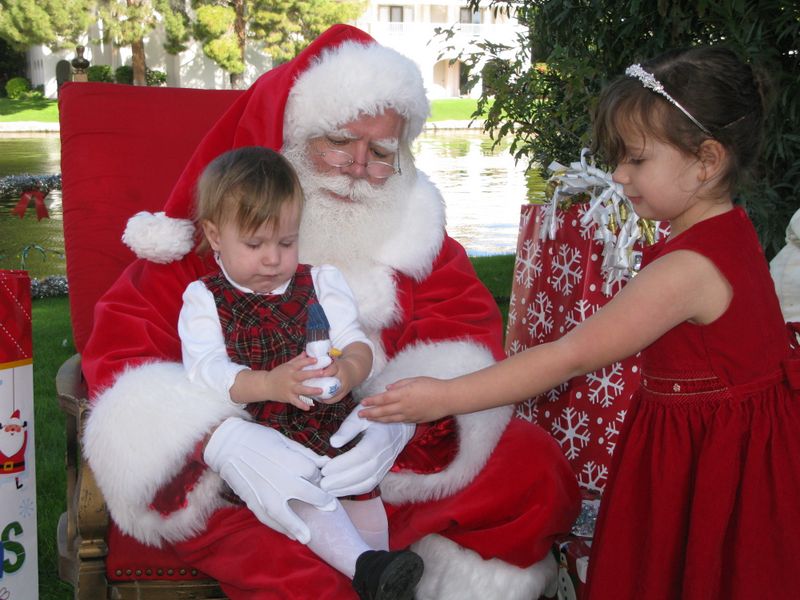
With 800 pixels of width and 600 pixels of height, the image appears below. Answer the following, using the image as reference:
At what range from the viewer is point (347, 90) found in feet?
8.13

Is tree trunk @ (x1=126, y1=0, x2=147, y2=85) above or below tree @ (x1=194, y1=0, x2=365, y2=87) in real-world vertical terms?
below

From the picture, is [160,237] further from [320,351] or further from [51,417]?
[51,417]

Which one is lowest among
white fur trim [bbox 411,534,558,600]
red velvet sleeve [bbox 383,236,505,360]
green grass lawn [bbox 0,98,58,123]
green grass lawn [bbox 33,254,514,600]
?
green grass lawn [bbox 0,98,58,123]

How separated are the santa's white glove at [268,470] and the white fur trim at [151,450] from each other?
6 cm

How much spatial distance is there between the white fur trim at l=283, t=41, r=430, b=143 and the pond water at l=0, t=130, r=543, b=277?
150 cm

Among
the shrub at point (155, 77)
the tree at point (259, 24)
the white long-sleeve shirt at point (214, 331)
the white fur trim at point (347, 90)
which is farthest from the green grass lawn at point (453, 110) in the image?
the white long-sleeve shirt at point (214, 331)

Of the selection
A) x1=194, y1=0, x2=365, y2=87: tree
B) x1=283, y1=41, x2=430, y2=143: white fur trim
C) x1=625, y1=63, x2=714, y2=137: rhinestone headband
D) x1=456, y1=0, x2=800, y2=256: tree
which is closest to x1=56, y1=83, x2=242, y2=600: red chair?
x1=283, y1=41, x2=430, y2=143: white fur trim

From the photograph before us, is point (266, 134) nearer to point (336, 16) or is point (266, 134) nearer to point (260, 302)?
point (260, 302)

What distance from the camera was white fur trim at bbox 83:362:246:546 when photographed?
199 cm

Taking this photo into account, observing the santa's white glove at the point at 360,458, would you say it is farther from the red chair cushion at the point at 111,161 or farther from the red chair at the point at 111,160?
the red chair cushion at the point at 111,161

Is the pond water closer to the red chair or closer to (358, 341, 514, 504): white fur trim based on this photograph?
the red chair

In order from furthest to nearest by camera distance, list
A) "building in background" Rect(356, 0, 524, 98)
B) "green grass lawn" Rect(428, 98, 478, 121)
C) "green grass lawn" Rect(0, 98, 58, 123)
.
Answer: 1. "building in background" Rect(356, 0, 524, 98)
2. "green grass lawn" Rect(428, 98, 478, 121)
3. "green grass lawn" Rect(0, 98, 58, 123)

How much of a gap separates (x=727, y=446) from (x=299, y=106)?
150 cm

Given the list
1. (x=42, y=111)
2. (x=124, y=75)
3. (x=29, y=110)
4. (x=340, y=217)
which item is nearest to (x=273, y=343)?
(x=340, y=217)
